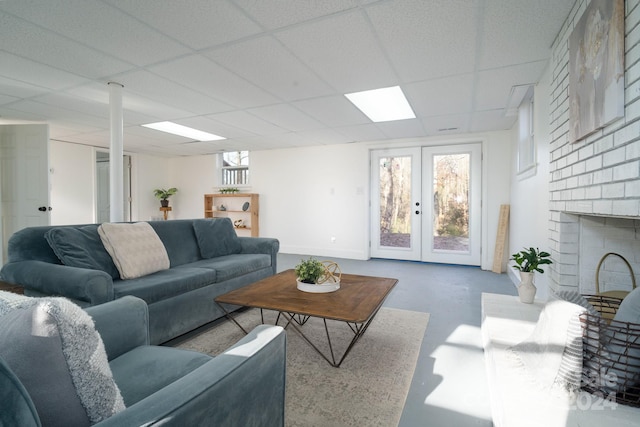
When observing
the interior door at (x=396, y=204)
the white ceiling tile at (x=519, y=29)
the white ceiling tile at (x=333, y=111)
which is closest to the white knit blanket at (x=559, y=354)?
the white ceiling tile at (x=519, y=29)

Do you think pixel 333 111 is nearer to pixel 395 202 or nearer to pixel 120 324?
pixel 395 202

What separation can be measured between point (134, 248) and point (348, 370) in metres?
1.95

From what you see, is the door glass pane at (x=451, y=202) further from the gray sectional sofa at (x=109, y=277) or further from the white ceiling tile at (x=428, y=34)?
the gray sectional sofa at (x=109, y=277)

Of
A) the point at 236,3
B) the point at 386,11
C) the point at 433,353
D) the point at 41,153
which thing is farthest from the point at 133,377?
the point at 41,153

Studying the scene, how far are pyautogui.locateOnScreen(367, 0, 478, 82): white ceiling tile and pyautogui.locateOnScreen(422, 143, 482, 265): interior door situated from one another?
2.78 m

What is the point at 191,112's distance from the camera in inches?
164

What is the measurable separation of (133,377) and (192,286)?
1445mm

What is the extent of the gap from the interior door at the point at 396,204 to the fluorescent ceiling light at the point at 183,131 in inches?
120

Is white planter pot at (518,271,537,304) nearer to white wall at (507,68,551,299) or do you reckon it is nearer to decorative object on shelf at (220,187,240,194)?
white wall at (507,68,551,299)

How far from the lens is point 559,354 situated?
4.42ft

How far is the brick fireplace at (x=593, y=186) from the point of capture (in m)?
1.30

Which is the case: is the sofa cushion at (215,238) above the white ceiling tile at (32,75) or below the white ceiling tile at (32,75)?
below

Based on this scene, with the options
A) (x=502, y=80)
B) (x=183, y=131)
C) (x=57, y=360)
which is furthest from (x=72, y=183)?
(x=502, y=80)

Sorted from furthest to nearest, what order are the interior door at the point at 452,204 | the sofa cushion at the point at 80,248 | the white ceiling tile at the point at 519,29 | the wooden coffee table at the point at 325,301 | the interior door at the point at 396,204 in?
1. the interior door at the point at 396,204
2. the interior door at the point at 452,204
3. the sofa cushion at the point at 80,248
4. the white ceiling tile at the point at 519,29
5. the wooden coffee table at the point at 325,301
